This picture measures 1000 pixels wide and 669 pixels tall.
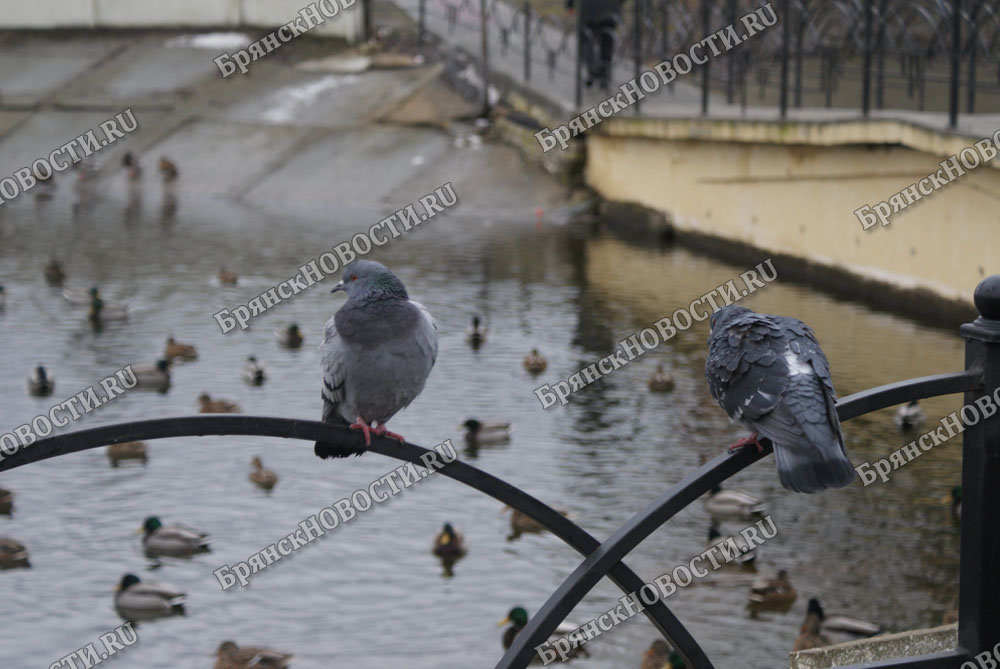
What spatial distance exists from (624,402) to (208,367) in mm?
3908

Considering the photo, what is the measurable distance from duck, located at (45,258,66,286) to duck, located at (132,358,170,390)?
4.28 meters

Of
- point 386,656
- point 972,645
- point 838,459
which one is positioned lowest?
point 386,656

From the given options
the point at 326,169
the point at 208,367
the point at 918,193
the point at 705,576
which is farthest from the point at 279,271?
the point at 705,576

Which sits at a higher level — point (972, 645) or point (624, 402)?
point (972, 645)

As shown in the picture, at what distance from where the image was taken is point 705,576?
770 cm

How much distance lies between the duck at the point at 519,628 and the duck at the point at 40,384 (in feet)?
18.3

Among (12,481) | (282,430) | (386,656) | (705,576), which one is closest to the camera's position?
(282,430)

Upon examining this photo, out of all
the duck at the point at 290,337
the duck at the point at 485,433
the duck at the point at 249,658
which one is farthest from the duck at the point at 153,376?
the duck at the point at 249,658

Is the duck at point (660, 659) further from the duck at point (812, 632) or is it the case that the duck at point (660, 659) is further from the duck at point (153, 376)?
the duck at point (153, 376)

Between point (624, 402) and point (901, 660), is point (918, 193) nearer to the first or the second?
point (624, 402)

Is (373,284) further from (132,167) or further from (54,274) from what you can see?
(132,167)

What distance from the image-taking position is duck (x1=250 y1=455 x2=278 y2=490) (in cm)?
915

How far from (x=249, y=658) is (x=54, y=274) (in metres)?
9.78

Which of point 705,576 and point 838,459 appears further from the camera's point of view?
point 705,576
